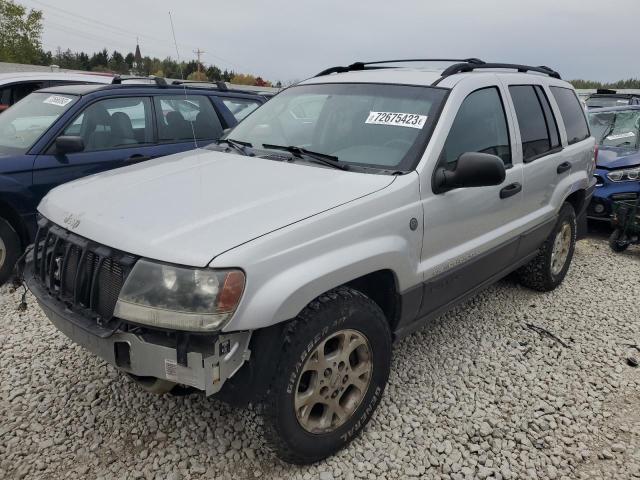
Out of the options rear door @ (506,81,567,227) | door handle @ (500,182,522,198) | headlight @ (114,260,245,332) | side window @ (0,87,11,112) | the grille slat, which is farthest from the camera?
side window @ (0,87,11,112)

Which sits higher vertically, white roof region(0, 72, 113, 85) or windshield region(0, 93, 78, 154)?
white roof region(0, 72, 113, 85)

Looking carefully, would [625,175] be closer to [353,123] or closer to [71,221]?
[353,123]

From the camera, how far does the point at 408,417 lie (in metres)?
2.88

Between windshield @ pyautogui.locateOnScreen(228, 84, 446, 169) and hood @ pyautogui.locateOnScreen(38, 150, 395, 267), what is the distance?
269 mm

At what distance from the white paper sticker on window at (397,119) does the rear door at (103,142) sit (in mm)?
2372

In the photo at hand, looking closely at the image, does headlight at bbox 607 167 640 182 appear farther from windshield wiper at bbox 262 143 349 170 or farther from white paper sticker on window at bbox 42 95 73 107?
white paper sticker on window at bbox 42 95 73 107

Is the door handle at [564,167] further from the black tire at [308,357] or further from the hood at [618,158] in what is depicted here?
the hood at [618,158]

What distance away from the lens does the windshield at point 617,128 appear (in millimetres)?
7250

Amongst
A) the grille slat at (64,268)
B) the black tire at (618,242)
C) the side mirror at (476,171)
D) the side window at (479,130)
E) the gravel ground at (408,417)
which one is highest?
the side window at (479,130)

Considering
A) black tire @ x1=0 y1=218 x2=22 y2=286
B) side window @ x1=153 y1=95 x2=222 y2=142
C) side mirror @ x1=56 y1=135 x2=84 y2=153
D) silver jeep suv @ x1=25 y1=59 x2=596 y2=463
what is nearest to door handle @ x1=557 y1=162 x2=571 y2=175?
silver jeep suv @ x1=25 y1=59 x2=596 y2=463

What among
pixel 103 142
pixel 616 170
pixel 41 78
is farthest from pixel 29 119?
pixel 616 170

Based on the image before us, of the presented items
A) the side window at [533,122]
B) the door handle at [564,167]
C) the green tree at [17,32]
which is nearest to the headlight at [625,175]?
the door handle at [564,167]

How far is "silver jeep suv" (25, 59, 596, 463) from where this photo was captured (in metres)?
2.01

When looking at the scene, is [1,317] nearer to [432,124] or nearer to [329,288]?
[329,288]
